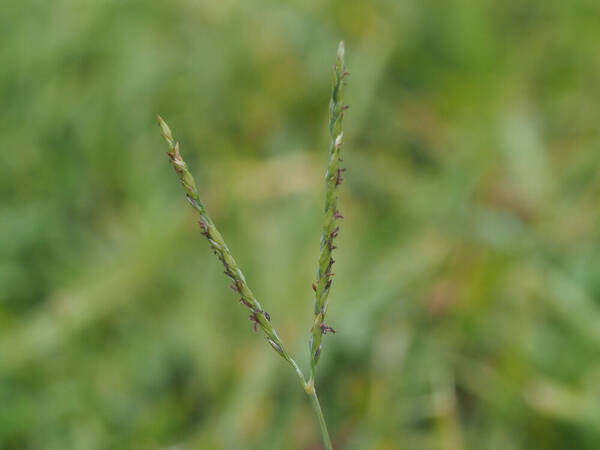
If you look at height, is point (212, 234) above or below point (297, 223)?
above

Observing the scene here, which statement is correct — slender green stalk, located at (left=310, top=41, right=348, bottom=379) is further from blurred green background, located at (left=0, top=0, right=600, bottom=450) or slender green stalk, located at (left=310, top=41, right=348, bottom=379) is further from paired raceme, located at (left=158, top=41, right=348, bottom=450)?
blurred green background, located at (left=0, top=0, right=600, bottom=450)

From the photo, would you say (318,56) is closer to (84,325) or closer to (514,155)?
(514,155)

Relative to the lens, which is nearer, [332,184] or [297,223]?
[332,184]

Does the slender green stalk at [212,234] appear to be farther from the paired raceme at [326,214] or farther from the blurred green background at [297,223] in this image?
the blurred green background at [297,223]

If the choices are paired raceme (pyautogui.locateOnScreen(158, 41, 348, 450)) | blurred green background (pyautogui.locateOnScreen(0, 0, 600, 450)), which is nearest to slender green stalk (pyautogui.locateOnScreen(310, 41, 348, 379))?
paired raceme (pyautogui.locateOnScreen(158, 41, 348, 450))

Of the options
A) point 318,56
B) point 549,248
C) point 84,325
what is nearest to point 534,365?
point 549,248

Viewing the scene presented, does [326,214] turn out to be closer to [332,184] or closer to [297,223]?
→ [332,184]

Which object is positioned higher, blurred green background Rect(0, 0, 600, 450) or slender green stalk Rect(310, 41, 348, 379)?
slender green stalk Rect(310, 41, 348, 379)

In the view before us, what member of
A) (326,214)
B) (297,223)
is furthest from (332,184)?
(297,223)

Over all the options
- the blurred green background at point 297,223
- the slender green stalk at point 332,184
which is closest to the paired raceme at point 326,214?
the slender green stalk at point 332,184
